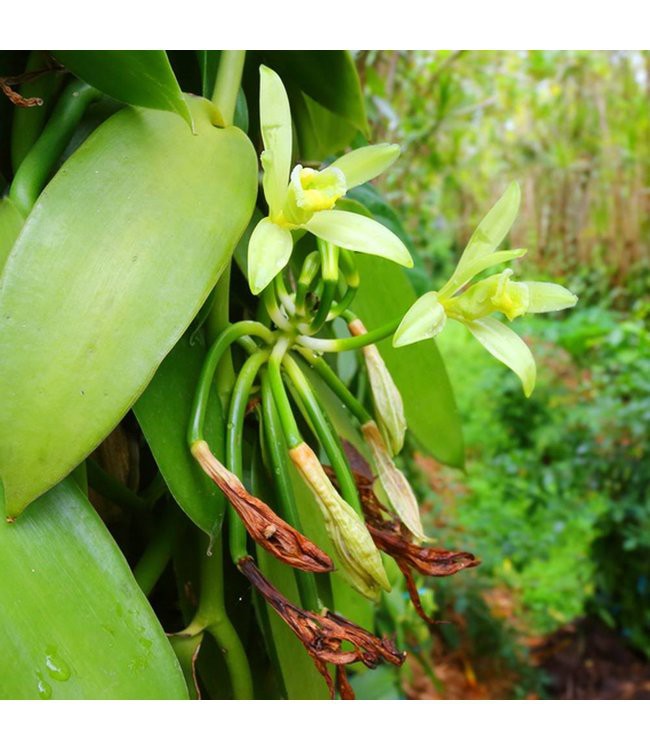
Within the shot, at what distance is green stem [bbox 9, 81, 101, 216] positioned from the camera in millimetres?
358

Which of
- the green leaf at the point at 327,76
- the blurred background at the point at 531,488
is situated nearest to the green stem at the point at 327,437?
the green leaf at the point at 327,76

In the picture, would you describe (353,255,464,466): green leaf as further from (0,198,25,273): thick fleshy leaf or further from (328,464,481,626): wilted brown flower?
(0,198,25,273): thick fleshy leaf

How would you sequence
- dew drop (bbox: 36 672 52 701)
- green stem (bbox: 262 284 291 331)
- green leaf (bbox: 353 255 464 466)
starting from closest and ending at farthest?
dew drop (bbox: 36 672 52 701) < green stem (bbox: 262 284 291 331) < green leaf (bbox: 353 255 464 466)

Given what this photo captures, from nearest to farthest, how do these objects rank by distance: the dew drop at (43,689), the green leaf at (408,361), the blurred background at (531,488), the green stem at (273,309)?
the dew drop at (43,689) < the green stem at (273,309) < the green leaf at (408,361) < the blurred background at (531,488)

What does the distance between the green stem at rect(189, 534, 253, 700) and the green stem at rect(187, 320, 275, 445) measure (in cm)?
7

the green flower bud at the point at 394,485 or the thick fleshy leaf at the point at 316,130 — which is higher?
the thick fleshy leaf at the point at 316,130

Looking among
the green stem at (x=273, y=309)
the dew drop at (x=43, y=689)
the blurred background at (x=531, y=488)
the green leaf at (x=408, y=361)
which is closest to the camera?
the dew drop at (x=43, y=689)

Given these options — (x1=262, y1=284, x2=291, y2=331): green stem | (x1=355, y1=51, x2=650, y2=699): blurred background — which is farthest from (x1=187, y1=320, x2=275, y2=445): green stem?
(x1=355, y1=51, x2=650, y2=699): blurred background

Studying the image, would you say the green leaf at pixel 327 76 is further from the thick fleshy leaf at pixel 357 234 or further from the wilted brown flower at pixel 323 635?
the wilted brown flower at pixel 323 635

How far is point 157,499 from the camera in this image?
46 centimetres

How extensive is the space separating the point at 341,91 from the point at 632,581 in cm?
185

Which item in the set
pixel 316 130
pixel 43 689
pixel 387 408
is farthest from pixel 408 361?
A: pixel 43 689

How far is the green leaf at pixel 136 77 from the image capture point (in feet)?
1.09

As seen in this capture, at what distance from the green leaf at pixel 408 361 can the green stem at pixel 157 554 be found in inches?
6.7
